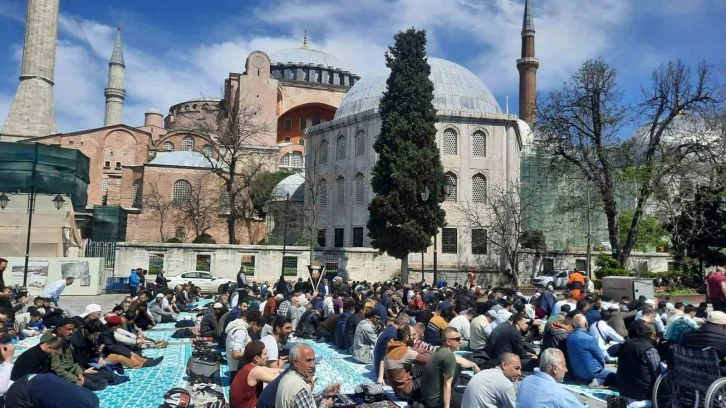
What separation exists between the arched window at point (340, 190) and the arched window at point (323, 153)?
2.04m

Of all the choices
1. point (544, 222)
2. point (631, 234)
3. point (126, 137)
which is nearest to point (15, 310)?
point (631, 234)

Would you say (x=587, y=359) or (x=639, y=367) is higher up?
(x=639, y=367)

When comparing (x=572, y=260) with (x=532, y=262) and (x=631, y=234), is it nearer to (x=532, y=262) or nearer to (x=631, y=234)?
(x=532, y=262)

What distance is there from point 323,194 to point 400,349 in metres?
31.8

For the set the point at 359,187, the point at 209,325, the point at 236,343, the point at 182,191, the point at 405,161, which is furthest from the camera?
the point at 182,191

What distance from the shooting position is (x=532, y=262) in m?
33.6

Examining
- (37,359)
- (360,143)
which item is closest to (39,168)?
(360,143)

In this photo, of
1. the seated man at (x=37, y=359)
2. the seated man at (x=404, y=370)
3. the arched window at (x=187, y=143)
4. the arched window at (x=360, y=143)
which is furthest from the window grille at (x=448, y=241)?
the arched window at (x=187, y=143)

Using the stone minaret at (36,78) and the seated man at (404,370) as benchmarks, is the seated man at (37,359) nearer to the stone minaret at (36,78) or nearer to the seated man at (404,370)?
the seated man at (404,370)

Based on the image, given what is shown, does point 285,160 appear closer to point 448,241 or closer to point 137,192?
point 137,192

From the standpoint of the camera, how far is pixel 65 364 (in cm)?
722

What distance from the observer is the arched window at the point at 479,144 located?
116 feet

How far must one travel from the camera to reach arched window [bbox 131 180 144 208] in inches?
1766

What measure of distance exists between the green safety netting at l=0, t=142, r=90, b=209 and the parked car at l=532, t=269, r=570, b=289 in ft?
82.2
